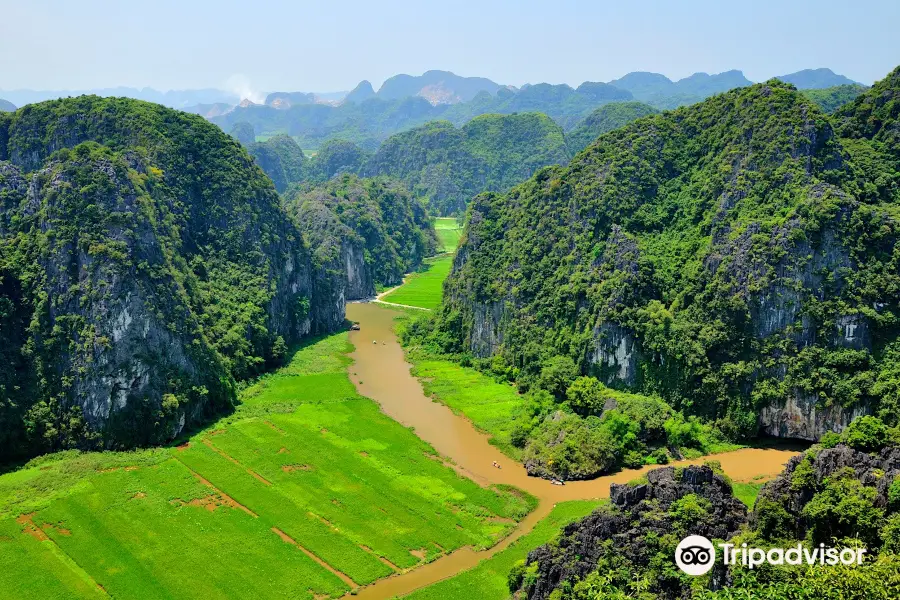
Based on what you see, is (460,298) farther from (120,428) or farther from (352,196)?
(352,196)

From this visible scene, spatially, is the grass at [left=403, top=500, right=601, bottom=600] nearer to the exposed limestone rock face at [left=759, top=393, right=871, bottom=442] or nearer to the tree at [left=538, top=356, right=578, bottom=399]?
the tree at [left=538, top=356, right=578, bottom=399]

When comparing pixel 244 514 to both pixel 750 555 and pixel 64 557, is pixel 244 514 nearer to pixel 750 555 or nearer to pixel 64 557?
pixel 64 557

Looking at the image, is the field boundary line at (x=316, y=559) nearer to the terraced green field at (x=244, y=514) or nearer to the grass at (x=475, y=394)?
the terraced green field at (x=244, y=514)

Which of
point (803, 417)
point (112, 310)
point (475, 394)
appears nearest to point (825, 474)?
→ point (803, 417)

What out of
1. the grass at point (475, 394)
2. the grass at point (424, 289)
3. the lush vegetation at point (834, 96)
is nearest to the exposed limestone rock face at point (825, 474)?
the grass at point (475, 394)

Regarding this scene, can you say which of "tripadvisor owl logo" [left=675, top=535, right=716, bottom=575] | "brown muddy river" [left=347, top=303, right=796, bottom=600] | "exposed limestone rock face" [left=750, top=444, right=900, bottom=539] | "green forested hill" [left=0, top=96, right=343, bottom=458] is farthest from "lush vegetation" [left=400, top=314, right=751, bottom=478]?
"green forested hill" [left=0, top=96, right=343, bottom=458]

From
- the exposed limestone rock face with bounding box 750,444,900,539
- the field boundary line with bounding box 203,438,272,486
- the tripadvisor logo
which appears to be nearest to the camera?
the tripadvisor logo

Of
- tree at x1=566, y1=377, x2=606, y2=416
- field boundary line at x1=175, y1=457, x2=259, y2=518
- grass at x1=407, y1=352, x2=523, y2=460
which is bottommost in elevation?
grass at x1=407, y1=352, x2=523, y2=460
